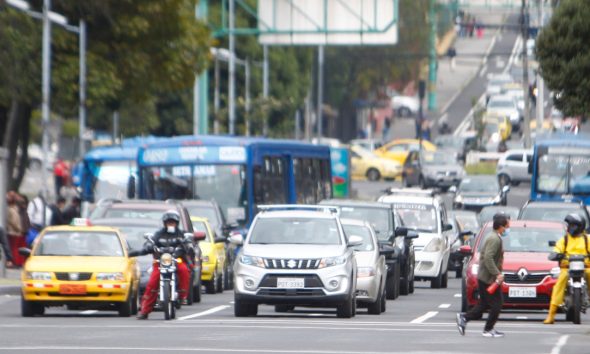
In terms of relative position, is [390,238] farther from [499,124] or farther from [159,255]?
[499,124]

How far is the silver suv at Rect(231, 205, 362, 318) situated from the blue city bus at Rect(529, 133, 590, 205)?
29.6m

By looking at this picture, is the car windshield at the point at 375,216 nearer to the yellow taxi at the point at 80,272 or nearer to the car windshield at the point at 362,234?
the car windshield at the point at 362,234

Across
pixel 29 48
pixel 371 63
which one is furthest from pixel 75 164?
pixel 371 63

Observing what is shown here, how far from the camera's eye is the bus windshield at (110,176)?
5084cm

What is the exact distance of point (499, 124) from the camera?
107 m

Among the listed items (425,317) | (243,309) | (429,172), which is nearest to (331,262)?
(243,309)

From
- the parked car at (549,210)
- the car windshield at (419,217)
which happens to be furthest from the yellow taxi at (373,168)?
the parked car at (549,210)

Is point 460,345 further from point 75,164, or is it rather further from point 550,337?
point 75,164

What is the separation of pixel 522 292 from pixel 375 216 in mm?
7469

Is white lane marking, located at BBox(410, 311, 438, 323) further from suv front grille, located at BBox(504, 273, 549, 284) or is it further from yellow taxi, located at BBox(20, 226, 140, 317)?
yellow taxi, located at BBox(20, 226, 140, 317)

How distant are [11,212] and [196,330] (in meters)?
15.5

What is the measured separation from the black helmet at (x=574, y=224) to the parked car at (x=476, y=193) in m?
A: 38.4

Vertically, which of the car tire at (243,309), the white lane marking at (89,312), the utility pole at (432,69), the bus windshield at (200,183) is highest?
the utility pole at (432,69)

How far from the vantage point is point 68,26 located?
50625mm
